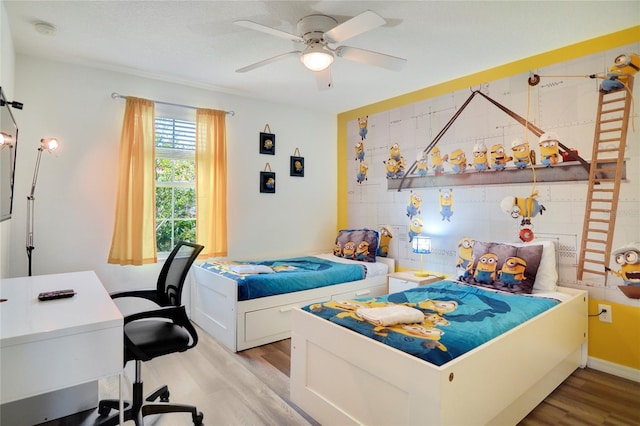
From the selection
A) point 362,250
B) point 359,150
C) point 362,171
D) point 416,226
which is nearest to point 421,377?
point 416,226

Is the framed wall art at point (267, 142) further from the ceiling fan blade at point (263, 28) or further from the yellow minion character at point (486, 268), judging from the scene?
the yellow minion character at point (486, 268)

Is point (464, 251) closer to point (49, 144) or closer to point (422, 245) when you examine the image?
point (422, 245)

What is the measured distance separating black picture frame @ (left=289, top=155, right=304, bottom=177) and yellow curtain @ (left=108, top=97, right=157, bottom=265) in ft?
5.35

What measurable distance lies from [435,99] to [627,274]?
2213mm

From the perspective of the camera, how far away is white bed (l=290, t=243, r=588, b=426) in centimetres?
145

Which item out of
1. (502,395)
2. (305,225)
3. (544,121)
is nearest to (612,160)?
(544,121)

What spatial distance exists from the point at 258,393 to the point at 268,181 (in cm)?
246

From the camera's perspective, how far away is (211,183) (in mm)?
3670

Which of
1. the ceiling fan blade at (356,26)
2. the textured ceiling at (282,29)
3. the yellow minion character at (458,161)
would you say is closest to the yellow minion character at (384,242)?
the yellow minion character at (458,161)

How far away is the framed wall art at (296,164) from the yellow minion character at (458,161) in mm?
1821

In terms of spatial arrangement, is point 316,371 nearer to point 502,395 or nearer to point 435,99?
point 502,395

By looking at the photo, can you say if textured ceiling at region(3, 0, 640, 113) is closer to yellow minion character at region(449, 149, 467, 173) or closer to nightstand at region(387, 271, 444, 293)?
yellow minion character at region(449, 149, 467, 173)

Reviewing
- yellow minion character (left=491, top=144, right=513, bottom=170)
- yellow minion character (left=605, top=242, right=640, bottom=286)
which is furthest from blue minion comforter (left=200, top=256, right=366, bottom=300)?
yellow minion character (left=605, top=242, right=640, bottom=286)

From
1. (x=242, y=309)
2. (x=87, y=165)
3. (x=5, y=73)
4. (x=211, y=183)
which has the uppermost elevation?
(x=5, y=73)
